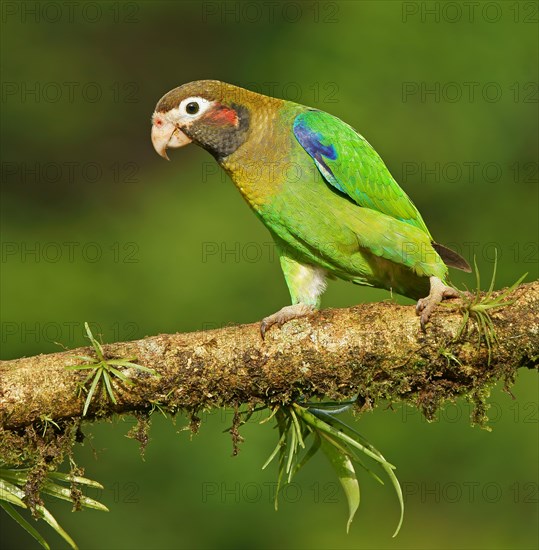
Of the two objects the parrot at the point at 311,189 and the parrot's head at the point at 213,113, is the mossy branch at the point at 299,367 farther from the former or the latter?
the parrot's head at the point at 213,113

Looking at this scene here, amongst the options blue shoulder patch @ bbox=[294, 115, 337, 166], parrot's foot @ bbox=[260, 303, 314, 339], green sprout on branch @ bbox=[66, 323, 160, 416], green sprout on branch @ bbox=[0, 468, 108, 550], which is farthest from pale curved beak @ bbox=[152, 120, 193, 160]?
green sprout on branch @ bbox=[0, 468, 108, 550]

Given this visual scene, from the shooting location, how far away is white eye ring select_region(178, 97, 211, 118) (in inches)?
176

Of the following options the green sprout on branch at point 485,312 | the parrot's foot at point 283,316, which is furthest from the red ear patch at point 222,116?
the green sprout on branch at point 485,312

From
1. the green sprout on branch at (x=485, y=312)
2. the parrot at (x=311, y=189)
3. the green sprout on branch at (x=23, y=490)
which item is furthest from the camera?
the parrot at (x=311, y=189)

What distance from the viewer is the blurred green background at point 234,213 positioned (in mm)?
7633

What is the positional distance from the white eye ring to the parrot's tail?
50.0 inches

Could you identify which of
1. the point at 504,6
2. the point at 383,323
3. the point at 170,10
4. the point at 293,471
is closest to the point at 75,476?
the point at 293,471

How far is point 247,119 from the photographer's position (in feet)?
14.7

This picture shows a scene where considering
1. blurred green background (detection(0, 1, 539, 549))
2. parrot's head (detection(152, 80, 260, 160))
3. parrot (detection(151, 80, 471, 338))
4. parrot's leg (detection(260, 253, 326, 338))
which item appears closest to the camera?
parrot (detection(151, 80, 471, 338))

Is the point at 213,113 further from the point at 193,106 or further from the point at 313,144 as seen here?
the point at 313,144

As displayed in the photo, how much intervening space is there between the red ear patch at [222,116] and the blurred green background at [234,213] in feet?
10.9

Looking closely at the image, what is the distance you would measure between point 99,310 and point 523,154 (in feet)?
14.1

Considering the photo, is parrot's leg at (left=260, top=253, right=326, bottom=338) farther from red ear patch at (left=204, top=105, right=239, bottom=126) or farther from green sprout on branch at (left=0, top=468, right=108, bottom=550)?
green sprout on branch at (left=0, top=468, right=108, bottom=550)

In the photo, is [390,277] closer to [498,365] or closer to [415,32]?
[498,365]
